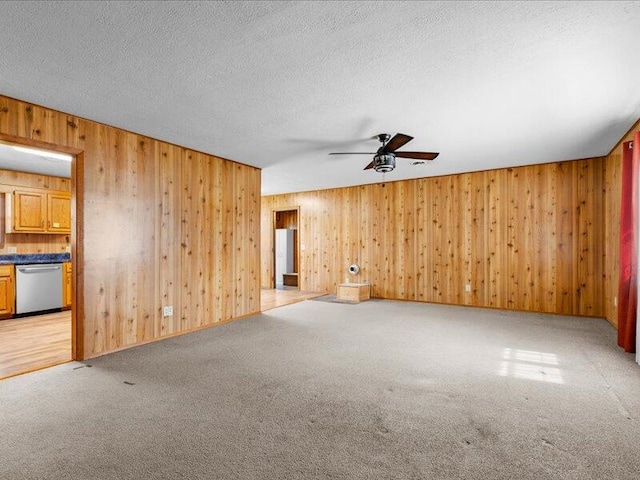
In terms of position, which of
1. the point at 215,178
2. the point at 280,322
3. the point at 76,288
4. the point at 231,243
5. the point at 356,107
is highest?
the point at 356,107

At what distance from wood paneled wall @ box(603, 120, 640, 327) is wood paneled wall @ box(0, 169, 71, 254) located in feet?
28.9

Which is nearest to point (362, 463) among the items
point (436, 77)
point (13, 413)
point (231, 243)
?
point (13, 413)

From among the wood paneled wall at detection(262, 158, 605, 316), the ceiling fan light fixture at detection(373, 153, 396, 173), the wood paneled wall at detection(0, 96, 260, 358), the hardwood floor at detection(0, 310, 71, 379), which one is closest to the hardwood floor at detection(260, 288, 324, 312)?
the wood paneled wall at detection(262, 158, 605, 316)

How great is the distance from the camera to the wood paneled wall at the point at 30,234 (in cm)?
570

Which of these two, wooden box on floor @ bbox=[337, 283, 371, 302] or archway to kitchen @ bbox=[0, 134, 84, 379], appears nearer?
archway to kitchen @ bbox=[0, 134, 84, 379]

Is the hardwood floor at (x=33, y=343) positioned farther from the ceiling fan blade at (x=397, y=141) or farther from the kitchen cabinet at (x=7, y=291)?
the ceiling fan blade at (x=397, y=141)

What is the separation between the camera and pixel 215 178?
16.2 feet

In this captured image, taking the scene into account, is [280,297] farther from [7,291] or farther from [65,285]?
[7,291]

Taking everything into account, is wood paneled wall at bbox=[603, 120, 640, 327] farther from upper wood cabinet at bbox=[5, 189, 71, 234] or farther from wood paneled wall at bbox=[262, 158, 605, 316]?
upper wood cabinet at bbox=[5, 189, 71, 234]

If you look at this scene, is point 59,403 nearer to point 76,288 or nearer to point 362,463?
point 76,288

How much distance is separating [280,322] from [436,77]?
3.67 meters

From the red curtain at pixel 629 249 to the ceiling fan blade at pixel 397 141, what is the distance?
2.31 metres

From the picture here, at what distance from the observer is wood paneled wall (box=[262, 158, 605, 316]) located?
530 cm

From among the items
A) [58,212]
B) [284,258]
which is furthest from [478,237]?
[58,212]
